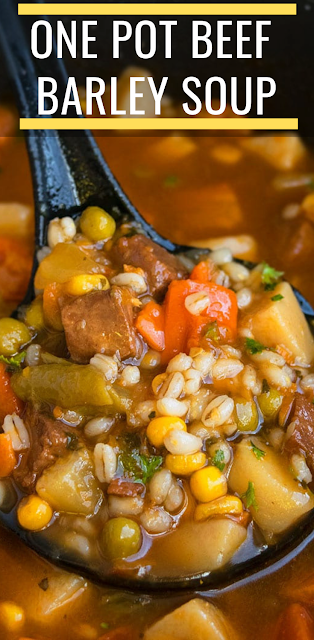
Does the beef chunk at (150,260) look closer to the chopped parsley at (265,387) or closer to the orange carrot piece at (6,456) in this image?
the chopped parsley at (265,387)

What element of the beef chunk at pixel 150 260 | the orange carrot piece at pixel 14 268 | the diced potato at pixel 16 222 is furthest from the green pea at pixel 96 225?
the diced potato at pixel 16 222

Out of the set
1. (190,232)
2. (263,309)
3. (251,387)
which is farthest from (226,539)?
(190,232)

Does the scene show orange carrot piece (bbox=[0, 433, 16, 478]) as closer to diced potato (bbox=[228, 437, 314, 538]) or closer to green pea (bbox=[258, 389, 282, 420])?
diced potato (bbox=[228, 437, 314, 538])

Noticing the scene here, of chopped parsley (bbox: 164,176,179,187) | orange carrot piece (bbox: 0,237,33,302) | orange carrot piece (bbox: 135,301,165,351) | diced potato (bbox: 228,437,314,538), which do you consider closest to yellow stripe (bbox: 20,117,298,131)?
chopped parsley (bbox: 164,176,179,187)

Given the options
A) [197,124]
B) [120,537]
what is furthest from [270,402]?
[197,124]

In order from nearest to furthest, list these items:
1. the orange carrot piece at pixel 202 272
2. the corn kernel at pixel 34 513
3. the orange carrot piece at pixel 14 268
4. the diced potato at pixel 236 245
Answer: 1. the corn kernel at pixel 34 513
2. the orange carrot piece at pixel 202 272
3. the orange carrot piece at pixel 14 268
4. the diced potato at pixel 236 245

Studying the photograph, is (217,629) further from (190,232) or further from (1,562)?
(190,232)
